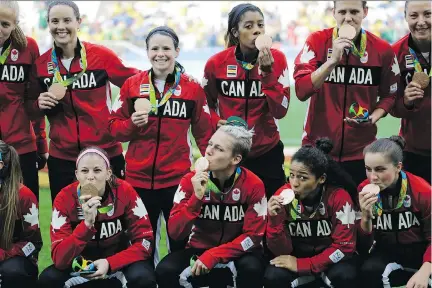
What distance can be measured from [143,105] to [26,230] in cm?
110

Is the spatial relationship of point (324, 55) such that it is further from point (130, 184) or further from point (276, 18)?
point (276, 18)

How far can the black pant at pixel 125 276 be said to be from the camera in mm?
5078

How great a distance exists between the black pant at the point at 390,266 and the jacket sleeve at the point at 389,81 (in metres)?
1.01

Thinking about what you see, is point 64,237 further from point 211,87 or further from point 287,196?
point 211,87

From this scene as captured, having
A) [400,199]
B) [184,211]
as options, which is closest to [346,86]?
[400,199]

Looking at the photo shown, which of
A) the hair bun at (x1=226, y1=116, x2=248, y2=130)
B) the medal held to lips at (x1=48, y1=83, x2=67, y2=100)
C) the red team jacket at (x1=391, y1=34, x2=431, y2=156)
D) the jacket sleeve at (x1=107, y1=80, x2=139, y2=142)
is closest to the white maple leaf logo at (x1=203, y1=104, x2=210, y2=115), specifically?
the hair bun at (x1=226, y1=116, x2=248, y2=130)

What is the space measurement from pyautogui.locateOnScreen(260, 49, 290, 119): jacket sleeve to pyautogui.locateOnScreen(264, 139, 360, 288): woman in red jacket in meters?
0.49

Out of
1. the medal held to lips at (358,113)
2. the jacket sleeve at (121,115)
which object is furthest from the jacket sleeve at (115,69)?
the medal held to lips at (358,113)

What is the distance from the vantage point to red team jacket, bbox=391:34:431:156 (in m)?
5.93

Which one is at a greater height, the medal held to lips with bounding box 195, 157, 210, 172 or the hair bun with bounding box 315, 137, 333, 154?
the hair bun with bounding box 315, 137, 333, 154

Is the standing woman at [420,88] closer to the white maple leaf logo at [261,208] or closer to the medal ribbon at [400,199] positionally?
the medal ribbon at [400,199]

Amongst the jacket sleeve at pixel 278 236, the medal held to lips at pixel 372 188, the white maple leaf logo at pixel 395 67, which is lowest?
the jacket sleeve at pixel 278 236

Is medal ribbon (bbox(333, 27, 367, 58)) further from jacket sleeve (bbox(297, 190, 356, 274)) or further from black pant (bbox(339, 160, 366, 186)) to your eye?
jacket sleeve (bbox(297, 190, 356, 274))

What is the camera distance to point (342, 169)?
216 inches
